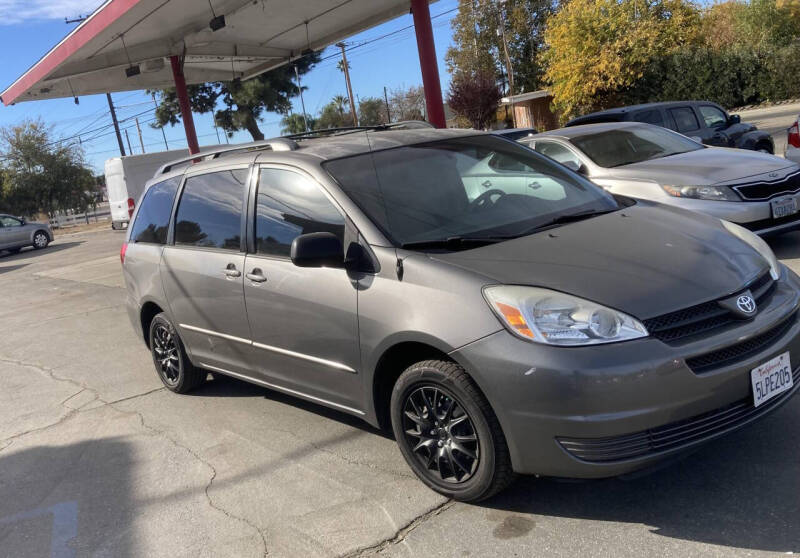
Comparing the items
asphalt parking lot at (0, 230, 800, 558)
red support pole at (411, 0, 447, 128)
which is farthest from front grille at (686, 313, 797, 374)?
red support pole at (411, 0, 447, 128)

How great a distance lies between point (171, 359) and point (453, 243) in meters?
3.10

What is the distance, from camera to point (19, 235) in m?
24.9

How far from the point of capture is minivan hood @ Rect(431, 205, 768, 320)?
2.92 metres

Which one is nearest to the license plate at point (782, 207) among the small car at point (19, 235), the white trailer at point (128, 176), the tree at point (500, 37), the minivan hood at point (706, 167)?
the minivan hood at point (706, 167)

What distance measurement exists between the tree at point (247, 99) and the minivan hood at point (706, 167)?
104 ft

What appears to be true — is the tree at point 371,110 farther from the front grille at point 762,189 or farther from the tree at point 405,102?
the front grille at point 762,189

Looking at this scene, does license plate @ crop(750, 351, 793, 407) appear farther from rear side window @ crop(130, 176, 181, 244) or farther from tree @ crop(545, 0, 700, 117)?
tree @ crop(545, 0, 700, 117)

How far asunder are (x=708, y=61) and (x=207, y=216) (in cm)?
3274

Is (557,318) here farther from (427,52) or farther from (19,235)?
(19,235)

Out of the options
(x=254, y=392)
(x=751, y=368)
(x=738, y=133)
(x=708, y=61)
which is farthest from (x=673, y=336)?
(x=708, y=61)

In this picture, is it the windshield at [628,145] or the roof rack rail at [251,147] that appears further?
the windshield at [628,145]

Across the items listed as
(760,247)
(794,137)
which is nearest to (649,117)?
(794,137)

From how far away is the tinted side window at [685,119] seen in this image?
35.8 feet

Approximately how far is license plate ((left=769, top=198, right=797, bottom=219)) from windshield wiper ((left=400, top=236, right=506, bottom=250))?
164 inches
